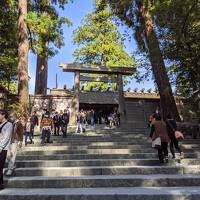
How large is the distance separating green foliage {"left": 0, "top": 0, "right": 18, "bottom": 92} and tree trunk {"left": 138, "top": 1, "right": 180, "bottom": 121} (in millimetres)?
7137

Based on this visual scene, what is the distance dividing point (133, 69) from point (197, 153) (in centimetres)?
1277

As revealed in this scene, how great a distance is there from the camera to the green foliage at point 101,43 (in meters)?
31.7

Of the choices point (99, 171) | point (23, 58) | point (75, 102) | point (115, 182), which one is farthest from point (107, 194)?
point (75, 102)

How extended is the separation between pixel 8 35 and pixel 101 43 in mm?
13016

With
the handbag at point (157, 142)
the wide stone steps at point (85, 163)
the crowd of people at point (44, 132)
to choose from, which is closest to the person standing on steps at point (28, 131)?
the crowd of people at point (44, 132)

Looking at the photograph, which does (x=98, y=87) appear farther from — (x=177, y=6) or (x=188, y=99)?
(x=177, y=6)

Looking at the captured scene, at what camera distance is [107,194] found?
6.80 m

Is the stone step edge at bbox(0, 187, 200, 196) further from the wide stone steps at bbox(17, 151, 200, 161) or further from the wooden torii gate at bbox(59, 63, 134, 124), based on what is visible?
the wooden torii gate at bbox(59, 63, 134, 124)

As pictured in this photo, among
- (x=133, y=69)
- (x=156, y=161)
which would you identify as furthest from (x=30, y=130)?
(x=133, y=69)

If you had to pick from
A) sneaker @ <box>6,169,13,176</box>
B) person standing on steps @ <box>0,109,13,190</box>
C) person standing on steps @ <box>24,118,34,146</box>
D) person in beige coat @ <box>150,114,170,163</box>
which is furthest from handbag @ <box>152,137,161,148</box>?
person standing on steps @ <box>24,118,34,146</box>

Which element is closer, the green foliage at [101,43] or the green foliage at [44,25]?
the green foliage at [44,25]

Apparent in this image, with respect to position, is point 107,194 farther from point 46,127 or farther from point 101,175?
point 46,127

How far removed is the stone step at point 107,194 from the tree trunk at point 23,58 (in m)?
9.70

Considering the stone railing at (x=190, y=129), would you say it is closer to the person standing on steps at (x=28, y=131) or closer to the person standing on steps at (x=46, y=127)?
the person standing on steps at (x=46, y=127)
